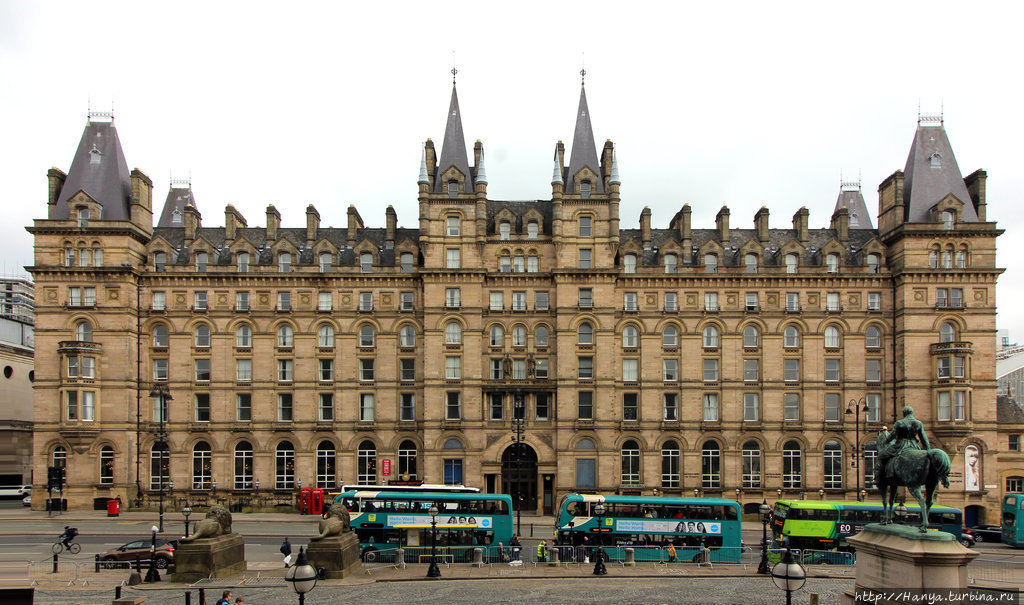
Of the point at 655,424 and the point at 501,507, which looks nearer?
the point at 501,507

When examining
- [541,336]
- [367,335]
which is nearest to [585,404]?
[541,336]

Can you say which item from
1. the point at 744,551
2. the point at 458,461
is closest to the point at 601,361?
the point at 458,461

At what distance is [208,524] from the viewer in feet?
107

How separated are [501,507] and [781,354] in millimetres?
31047

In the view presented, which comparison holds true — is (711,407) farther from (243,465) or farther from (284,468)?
(243,465)

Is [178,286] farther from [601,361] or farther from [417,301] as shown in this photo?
[601,361]

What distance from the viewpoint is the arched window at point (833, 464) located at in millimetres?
59656

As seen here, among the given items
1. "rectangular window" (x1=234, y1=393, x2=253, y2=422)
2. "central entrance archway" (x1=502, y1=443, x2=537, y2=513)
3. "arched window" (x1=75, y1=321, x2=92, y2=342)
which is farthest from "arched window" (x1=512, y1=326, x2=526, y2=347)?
"arched window" (x1=75, y1=321, x2=92, y2=342)

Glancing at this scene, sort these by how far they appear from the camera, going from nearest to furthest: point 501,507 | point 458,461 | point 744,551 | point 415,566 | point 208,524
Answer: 1. point 208,524
2. point 415,566
3. point 501,507
4. point 744,551
5. point 458,461

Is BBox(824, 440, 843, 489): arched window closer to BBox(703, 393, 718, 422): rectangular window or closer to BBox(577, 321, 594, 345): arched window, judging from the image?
BBox(703, 393, 718, 422): rectangular window

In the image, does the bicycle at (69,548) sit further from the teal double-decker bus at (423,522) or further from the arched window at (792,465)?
the arched window at (792,465)

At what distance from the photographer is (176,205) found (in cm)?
7081

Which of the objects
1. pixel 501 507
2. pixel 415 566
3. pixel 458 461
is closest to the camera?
pixel 415 566

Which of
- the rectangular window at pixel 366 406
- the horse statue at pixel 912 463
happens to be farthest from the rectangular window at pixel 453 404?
the horse statue at pixel 912 463
